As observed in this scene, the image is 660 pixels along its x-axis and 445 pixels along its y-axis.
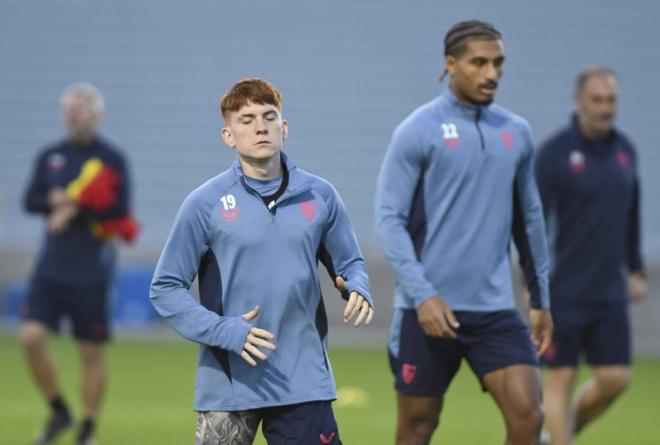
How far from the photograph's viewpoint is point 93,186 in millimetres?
10055

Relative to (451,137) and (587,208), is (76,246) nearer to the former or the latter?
(587,208)

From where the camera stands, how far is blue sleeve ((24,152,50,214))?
34.0 feet

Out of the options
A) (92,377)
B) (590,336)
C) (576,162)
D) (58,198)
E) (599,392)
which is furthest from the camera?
(58,198)

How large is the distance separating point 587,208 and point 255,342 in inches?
148

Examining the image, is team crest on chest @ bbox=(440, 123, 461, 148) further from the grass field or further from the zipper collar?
the grass field

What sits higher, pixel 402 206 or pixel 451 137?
pixel 451 137

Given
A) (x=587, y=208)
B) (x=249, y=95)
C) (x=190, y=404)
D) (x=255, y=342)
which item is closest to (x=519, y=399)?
(x=255, y=342)

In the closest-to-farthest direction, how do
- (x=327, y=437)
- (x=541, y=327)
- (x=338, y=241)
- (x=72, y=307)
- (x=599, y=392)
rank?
(x=327, y=437)
(x=338, y=241)
(x=541, y=327)
(x=599, y=392)
(x=72, y=307)

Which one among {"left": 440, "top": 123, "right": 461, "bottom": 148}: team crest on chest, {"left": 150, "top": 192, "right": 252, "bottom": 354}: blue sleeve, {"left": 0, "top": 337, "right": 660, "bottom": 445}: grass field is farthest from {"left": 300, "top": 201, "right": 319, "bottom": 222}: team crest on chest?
{"left": 0, "top": 337, "right": 660, "bottom": 445}: grass field

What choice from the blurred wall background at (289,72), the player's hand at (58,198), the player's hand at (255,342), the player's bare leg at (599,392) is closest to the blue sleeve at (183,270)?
the player's hand at (255,342)

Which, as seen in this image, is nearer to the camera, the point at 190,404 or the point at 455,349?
the point at 455,349

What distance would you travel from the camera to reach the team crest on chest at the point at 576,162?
27.5ft

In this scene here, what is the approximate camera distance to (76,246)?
410 inches

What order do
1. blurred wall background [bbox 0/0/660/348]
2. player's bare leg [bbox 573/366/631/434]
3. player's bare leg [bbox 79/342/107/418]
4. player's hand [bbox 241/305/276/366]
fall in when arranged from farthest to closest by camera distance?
1. blurred wall background [bbox 0/0/660/348]
2. player's bare leg [bbox 79/342/107/418]
3. player's bare leg [bbox 573/366/631/434]
4. player's hand [bbox 241/305/276/366]
